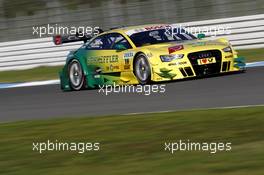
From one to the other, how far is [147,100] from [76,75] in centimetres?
359

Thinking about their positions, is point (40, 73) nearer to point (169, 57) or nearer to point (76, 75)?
point (76, 75)

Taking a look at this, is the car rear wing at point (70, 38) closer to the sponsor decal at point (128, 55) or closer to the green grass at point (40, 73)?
the sponsor decal at point (128, 55)

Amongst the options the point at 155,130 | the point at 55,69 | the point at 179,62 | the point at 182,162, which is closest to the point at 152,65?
the point at 179,62

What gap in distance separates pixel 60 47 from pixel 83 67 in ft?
23.5

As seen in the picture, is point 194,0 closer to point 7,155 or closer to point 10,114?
point 10,114

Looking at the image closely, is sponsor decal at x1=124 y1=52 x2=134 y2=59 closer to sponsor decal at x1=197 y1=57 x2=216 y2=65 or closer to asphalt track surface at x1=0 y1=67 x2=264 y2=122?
asphalt track surface at x1=0 y1=67 x2=264 y2=122

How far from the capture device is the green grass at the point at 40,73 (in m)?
18.5

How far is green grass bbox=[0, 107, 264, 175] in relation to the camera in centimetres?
A: 672

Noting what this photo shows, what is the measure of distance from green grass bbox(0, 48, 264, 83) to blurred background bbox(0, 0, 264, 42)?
1.13 metres

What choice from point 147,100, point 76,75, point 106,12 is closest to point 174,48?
point 147,100

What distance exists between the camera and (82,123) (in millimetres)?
9906

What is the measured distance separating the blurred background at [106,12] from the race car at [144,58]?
5.37 m

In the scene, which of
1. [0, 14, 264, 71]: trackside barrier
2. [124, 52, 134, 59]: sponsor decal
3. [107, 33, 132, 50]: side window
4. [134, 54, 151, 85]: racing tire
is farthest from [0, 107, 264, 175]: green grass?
[0, 14, 264, 71]: trackside barrier

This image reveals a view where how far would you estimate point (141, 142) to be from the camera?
801 cm
